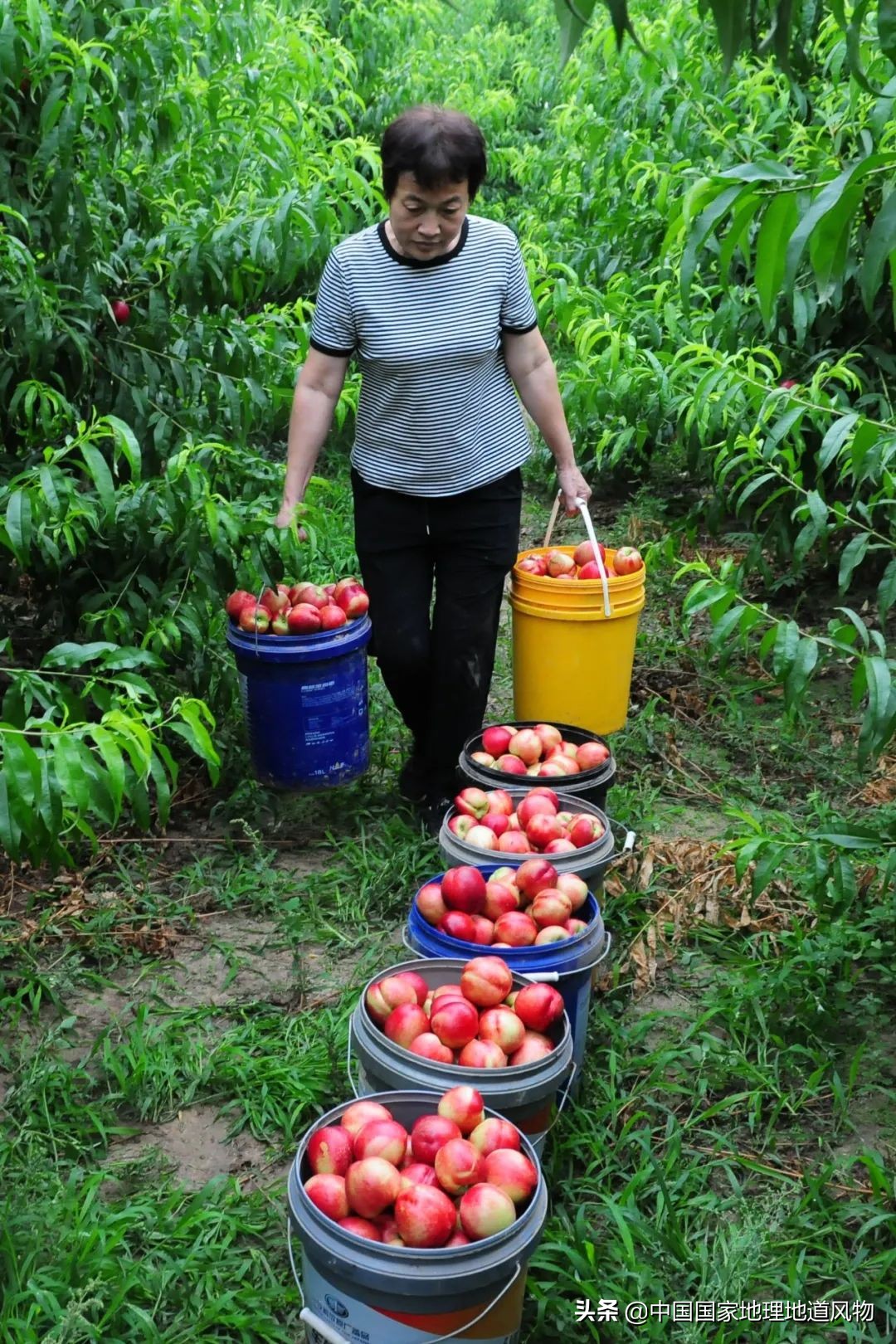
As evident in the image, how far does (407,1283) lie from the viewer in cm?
187

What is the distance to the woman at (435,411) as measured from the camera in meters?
3.37

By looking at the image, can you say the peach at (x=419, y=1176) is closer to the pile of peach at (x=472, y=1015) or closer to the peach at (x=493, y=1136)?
the peach at (x=493, y=1136)

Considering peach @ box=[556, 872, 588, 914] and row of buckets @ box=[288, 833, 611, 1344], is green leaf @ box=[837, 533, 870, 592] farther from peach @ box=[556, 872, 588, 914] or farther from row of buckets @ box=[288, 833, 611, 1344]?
row of buckets @ box=[288, 833, 611, 1344]

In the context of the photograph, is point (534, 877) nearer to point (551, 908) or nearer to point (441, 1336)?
point (551, 908)

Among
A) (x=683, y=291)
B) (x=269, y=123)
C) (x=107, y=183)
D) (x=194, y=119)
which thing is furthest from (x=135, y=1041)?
(x=269, y=123)

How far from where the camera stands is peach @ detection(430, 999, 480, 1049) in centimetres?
234

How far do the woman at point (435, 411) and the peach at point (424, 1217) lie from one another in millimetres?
2066

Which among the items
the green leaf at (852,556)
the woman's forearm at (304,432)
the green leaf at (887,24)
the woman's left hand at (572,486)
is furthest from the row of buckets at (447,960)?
the green leaf at (887,24)

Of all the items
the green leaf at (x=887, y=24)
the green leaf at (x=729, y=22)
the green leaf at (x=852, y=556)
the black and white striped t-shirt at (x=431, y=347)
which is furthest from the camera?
the black and white striped t-shirt at (x=431, y=347)

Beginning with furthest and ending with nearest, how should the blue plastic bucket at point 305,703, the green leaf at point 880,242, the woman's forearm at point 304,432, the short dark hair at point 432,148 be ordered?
the blue plastic bucket at point 305,703, the woman's forearm at point 304,432, the short dark hair at point 432,148, the green leaf at point 880,242

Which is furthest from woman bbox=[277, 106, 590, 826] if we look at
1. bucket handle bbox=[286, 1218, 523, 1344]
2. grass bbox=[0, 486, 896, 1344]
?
bucket handle bbox=[286, 1218, 523, 1344]

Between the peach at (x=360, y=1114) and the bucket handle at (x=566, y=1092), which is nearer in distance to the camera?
the peach at (x=360, y=1114)

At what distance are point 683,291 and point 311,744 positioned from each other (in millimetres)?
2693

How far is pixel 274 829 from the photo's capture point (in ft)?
13.4
